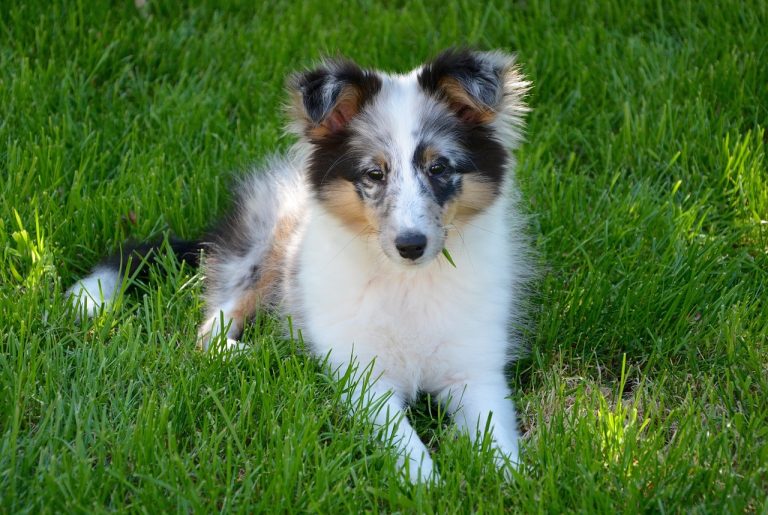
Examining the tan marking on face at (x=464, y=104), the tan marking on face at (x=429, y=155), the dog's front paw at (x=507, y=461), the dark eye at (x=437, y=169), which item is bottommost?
the dog's front paw at (x=507, y=461)

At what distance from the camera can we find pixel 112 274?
4176 millimetres

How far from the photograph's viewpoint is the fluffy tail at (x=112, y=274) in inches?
155

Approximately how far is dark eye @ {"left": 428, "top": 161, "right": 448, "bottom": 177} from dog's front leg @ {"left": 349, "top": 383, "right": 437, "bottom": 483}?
0.76 metres

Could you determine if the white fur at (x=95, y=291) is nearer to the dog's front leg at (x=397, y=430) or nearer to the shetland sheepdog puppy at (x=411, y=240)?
the shetland sheepdog puppy at (x=411, y=240)

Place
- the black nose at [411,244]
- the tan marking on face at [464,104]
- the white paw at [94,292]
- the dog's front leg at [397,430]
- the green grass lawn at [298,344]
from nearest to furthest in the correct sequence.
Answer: the green grass lawn at [298,344]
the dog's front leg at [397,430]
the black nose at [411,244]
the tan marking on face at [464,104]
the white paw at [94,292]

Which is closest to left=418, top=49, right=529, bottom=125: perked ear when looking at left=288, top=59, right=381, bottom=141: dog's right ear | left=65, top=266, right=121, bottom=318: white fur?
left=288, top=59, right=381, bottom=141: dog's right ear

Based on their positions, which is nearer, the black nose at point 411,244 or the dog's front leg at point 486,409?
the black nose at point 411,244

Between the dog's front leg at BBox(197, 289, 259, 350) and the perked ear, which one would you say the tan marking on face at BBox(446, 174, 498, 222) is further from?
the dog's front leg at BBox(197, 289, 259, 350)

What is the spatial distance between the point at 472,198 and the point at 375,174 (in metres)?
0.37

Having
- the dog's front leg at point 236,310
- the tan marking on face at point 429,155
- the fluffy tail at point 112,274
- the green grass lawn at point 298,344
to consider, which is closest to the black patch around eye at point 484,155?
the tan marking on face at point 429,155

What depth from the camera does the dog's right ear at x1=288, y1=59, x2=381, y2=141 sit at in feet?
11.3

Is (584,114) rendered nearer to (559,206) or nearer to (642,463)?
(559,206)

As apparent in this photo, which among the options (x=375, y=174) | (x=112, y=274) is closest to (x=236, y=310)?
(x=112, y=274)

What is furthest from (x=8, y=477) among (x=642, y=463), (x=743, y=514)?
(x=743, y=514)
